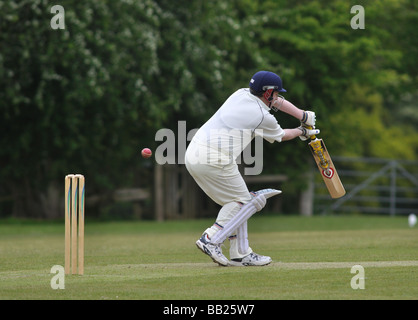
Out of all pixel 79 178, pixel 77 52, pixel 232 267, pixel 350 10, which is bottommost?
pixel 232 267

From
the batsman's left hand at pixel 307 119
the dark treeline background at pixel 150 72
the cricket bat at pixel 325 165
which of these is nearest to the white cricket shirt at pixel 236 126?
the batsman's left hand at pixel 307 119

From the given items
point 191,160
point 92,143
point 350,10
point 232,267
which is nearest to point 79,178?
point 191,160

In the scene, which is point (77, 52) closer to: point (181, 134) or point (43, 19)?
point (43, 19)

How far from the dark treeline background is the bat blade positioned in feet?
31.5

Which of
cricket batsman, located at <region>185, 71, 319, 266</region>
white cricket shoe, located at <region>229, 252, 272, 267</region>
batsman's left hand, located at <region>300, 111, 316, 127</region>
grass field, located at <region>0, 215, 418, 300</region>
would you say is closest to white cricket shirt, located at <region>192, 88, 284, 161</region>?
cricket batsman, located at <region>185, 71, 319, 266</region>

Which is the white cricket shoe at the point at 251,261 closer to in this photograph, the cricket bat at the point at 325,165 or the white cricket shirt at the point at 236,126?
the white cricket shirt at the point at 236,126

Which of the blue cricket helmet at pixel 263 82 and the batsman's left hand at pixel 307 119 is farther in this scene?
the batsman's left hand at pixel 307 119

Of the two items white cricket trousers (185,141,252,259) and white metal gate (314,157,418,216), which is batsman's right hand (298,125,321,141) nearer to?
white cricket trousers (185,141,252,259)

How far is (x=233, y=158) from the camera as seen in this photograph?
8.07m

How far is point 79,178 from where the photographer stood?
731 cm

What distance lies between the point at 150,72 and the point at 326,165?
1060 centimetres

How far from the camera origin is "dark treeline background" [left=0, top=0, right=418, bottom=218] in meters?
17.8

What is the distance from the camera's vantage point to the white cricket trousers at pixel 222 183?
26.2ft

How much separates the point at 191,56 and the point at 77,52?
11.1 ft
